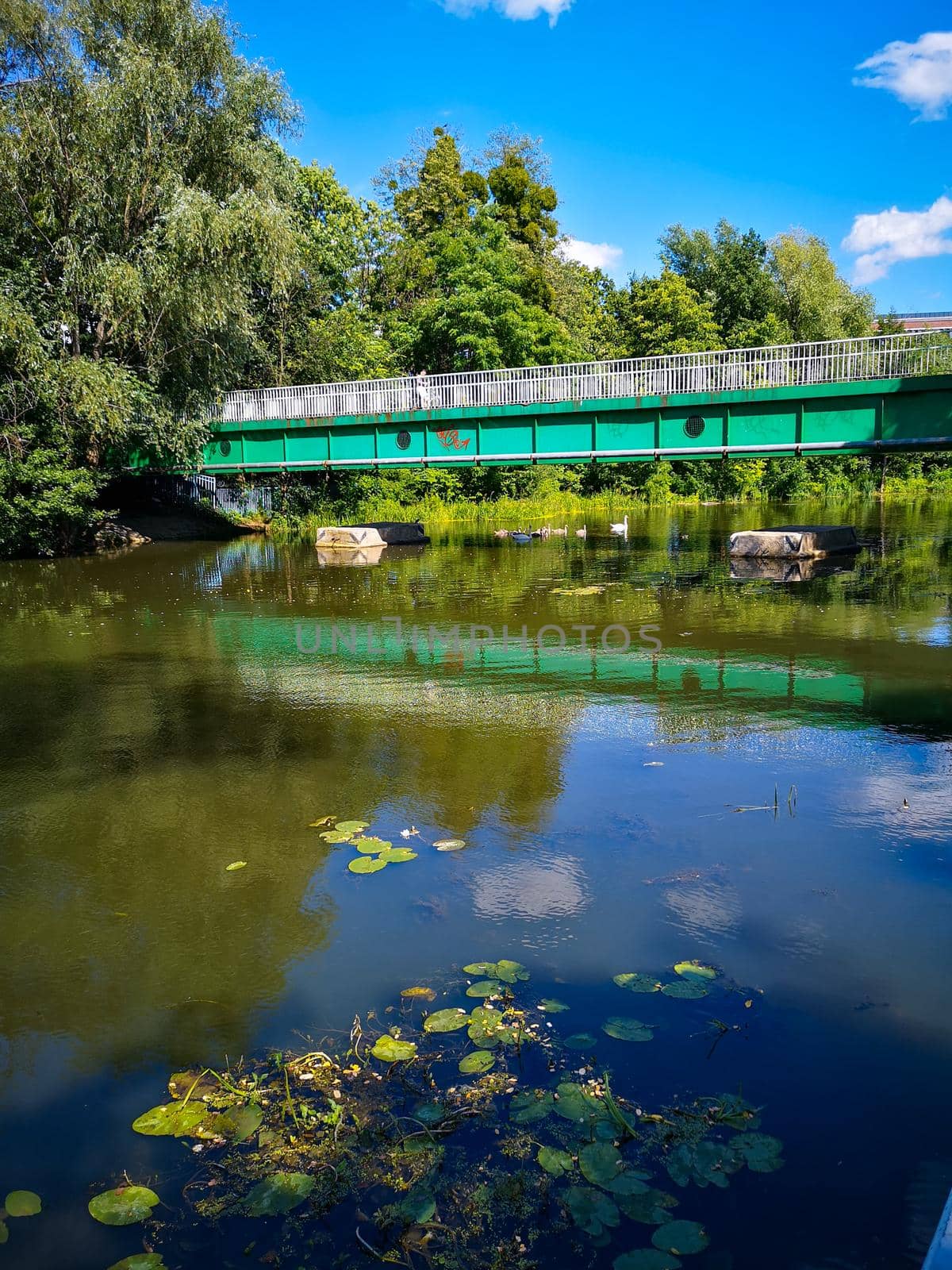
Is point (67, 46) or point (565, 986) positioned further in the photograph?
point (67, 46)

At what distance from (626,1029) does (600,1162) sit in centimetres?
77

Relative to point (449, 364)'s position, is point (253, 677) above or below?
below

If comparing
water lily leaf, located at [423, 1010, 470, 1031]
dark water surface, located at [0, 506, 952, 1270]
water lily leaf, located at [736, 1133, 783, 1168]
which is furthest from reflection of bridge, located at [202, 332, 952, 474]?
water lily leaf, located at [736, 1133, 783, 1168]

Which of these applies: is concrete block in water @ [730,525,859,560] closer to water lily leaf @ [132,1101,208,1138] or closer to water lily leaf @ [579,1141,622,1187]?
water lily leaf @ [579,1141,622,1187]

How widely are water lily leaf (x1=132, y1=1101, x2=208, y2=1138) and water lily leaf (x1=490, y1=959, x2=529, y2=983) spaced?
1.42 metres

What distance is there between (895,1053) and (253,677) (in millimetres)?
8396

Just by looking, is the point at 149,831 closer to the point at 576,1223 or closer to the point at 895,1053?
the point at 576,1223

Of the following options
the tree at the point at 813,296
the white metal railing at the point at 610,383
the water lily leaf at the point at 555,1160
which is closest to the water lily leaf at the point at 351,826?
the water lily leaf at the point at 555,1160

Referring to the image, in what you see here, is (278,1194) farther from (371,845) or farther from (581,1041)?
(371,845)

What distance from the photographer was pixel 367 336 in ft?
136

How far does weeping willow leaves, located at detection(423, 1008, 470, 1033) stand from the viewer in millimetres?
4027

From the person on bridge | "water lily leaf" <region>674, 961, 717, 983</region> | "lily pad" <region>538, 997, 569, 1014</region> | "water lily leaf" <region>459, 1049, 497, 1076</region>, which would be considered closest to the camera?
"water lily leaf" <region>459, 1049, 497, 1076</region>

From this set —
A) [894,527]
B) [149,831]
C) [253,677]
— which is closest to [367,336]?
[894,527]

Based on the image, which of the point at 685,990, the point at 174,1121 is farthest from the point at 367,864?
the point at 174,1121
